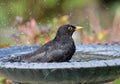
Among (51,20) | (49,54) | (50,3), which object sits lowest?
(51,20)

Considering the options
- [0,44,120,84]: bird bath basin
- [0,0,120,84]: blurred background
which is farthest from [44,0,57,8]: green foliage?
[0,44,120,84]: bird bath basin

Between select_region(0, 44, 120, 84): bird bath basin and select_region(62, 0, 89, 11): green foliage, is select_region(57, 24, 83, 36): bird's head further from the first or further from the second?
select_region(62, 0, 89, 11): green foliage

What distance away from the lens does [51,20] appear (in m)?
6.84

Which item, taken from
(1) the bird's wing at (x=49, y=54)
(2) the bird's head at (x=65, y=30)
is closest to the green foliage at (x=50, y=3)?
(2) the bird's head at (x=65, y=30)

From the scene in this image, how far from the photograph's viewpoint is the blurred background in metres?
5.06

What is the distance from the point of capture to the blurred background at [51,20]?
5062 millimetres

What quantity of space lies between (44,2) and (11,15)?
1.60 feet

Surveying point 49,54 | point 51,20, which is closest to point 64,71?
point 49,54

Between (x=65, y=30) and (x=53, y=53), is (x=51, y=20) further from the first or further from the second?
(x=53, y=53)

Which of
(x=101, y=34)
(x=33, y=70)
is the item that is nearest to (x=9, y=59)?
(x=33, y=70)

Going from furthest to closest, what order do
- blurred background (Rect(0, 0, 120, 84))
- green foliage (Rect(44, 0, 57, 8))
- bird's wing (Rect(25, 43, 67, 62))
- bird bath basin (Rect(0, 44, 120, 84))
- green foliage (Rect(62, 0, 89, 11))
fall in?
green foliage (Rect(62, 0, 89, 11))
green foliage (Rect(44, 0, 57, 8))
blurred background (Rect(0, 0, 120, 84))
bird's wing (Rect(25, 43, 67, 62))
bird bath basin (Rect(0, 44, 120, 84))

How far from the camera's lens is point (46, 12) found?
709cm

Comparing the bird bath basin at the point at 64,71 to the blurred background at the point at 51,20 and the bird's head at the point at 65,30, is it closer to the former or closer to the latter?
the bird's head at the point at 65,30

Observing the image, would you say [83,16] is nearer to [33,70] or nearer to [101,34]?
[101,34]
